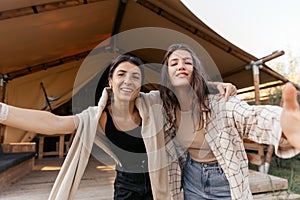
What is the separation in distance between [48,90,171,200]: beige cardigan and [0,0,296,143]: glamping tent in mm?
1137

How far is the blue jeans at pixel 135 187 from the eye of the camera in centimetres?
103

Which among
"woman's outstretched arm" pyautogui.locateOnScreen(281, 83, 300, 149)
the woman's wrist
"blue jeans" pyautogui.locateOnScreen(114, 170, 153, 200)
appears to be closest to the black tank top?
"blue jeans" pyautogui.locateOnScreen(114, 170, 153, 200)

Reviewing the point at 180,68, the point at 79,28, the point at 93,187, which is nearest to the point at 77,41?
the point at 79,28

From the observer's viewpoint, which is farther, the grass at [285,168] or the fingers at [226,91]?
the grass at [285,168]

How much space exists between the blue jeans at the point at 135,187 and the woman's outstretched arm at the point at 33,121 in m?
0.40

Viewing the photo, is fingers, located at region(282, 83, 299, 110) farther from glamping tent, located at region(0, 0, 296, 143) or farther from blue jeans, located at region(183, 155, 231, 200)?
glamping tent, located at region(0, 0, 296, 143)

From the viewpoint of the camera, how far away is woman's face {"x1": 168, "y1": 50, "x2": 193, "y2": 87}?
904 mm

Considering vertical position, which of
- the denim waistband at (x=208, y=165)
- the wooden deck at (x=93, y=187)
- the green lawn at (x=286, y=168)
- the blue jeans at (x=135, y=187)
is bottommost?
the green lawn at (x=286, y=168)

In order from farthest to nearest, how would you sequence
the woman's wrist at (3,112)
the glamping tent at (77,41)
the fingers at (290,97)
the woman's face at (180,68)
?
the glamping tent at (77,41) → the woman's face at (180,68) → the woman's wrist at (3,112) → the fingers at (290,97)

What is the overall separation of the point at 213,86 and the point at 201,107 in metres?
0.18

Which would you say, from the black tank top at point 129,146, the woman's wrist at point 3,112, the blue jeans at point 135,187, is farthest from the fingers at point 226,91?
the woman's wrist at point 3,112

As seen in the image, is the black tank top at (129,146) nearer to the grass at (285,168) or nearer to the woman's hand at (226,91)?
the woman's hand at (226,91)

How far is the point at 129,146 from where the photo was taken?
39.9 inches

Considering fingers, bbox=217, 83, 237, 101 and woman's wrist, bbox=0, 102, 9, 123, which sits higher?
fingers, bbox=217, 83, 237, 101
